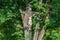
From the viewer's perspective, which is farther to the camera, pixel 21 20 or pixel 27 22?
pixel 21 20

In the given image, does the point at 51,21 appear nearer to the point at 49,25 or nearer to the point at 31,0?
the point at 49,25

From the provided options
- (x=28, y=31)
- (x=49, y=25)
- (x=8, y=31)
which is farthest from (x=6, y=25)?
(x=49, y=25)

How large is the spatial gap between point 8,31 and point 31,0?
1814 mm

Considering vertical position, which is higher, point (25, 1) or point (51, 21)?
point (25, 1)

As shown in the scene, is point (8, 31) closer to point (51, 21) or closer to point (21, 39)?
point (21, 39)

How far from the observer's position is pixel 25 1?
12.8 metres

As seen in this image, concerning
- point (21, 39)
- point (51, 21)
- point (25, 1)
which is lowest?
point (21, 39)

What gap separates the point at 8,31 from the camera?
43.0 ft

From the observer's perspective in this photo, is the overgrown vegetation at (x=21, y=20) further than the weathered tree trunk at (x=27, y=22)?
No

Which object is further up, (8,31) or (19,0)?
(19,0)

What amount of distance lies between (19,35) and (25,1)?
1.57m

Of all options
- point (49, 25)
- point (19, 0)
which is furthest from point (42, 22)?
point (19, 0)

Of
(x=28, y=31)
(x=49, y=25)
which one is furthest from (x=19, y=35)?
(x=49, y=25)

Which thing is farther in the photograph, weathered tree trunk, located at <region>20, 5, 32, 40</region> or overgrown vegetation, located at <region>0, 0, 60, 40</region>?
weathered tree trunk, located at <region>20, 5, 32, 40</region>
